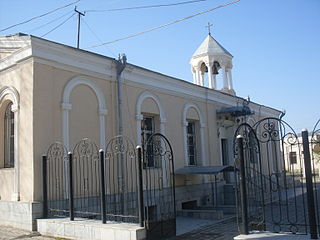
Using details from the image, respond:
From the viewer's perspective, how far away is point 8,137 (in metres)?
11.3

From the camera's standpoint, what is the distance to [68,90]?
10.9 meters

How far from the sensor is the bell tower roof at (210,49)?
20.4m

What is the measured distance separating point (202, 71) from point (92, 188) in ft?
40.0

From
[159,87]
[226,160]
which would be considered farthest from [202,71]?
[159,87]

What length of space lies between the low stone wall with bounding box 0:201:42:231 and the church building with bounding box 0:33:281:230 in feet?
0.08

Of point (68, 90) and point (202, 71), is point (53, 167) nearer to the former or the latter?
point (68, 90)

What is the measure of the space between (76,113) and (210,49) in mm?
11548

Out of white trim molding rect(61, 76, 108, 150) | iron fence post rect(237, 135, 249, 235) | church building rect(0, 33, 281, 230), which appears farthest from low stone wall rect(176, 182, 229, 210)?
iron fence post rect(237, 135, 249, 235)

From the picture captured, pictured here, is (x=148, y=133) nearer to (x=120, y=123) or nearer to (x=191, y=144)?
(x=120, y=123)

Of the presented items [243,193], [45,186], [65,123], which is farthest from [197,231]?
[65,123]

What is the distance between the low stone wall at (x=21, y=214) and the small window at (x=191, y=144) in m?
8.14

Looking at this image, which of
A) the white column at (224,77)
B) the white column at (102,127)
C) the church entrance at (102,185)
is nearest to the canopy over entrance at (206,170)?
the church entrance at (102,185)

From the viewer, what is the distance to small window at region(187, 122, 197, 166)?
53.4 ft

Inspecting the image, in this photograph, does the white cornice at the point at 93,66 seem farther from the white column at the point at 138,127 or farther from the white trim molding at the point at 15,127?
the white column at the point at 138,127
